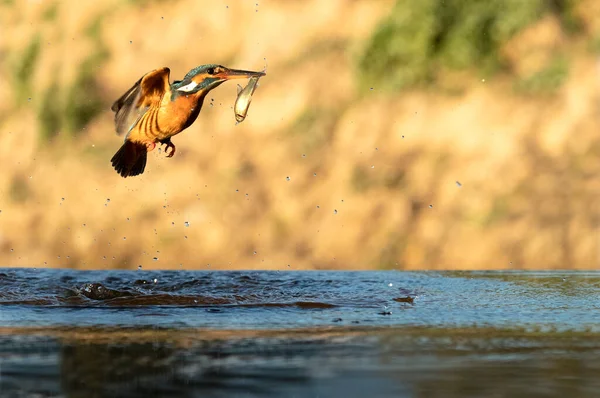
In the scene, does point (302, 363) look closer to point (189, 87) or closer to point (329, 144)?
point (189, 87)

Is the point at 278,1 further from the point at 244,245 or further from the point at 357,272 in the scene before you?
the point at 357,272

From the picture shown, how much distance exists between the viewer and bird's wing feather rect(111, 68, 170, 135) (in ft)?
14.9

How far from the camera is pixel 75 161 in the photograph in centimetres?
915

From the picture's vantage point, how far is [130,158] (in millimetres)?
4734

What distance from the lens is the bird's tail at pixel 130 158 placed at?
4.73m

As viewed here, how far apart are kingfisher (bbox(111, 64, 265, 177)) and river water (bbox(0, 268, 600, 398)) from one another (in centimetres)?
59

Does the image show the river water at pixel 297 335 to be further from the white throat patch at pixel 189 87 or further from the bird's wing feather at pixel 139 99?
the white throat patch at pixel 189 87

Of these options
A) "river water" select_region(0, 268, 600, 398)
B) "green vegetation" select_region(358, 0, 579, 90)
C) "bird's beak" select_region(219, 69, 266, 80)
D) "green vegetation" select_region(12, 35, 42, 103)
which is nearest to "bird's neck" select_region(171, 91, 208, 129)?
"bird's beak" select_region(219, 69, 266, 80)

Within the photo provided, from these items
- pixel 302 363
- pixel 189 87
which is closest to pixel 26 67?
pixel 189 87

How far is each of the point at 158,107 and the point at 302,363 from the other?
1935 mm

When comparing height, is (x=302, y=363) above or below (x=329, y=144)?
below

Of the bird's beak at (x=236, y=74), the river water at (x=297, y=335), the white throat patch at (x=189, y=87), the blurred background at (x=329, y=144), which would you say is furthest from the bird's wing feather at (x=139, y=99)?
the blurred background at (x=329, y=144)

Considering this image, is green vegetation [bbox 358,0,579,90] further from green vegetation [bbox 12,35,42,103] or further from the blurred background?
green vegetation [bbox 12,35,42,103]

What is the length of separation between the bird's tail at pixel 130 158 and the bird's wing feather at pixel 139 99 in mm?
68
